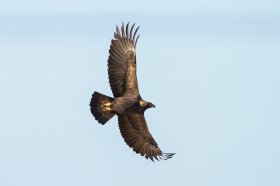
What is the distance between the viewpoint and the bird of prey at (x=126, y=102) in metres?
15.2

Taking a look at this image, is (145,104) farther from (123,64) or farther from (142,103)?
(123,64)

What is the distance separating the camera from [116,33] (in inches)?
642

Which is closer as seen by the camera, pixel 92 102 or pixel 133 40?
pixel 92 102

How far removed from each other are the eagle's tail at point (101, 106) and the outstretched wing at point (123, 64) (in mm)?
496

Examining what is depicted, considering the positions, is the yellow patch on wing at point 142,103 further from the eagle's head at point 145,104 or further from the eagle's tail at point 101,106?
the eagle's tail at point 101,106

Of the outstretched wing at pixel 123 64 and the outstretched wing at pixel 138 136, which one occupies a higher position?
the outstretched wing at pixel 123 64

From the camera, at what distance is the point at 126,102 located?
49.5 feet

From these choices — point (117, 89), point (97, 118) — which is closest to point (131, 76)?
point (117, 89)

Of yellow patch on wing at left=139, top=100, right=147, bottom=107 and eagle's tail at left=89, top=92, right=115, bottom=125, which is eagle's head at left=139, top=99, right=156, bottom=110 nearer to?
yellow patch on wing at left=139, top=100, right=147, bottom=107

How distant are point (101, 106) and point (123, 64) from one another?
1.49 meters

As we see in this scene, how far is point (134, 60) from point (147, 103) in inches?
57.6

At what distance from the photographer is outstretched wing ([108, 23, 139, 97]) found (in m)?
15.6

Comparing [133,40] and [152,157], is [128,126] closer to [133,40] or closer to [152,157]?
[152,157]

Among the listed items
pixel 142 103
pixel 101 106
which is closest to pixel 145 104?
pixel 142 103
